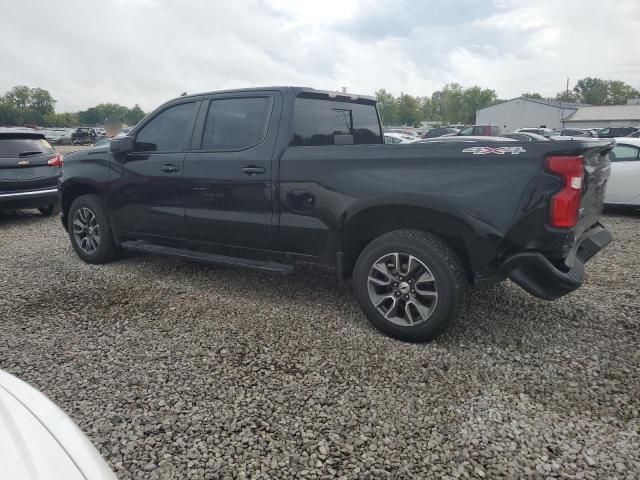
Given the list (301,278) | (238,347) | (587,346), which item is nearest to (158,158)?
(301,278)

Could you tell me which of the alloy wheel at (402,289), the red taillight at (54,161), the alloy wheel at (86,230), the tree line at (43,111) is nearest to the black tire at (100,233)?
the alloy wheel at (86,230)

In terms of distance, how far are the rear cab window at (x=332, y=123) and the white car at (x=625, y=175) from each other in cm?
567

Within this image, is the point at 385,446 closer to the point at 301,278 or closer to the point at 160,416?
the point at 160,416

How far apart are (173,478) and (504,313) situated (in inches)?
117

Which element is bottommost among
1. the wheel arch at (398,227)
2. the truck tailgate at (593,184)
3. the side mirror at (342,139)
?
the wheel arch at (398,227)

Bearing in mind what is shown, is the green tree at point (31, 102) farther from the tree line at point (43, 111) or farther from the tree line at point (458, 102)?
the tree line at point (458, 102)

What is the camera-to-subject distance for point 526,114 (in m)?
73.0

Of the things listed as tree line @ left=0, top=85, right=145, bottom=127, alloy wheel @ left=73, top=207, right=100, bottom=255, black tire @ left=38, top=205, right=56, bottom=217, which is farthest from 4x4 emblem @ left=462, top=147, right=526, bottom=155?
tree line @ left=0, top=85, right=145, bottom=127

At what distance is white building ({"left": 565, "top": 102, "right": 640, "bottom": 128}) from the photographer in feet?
198

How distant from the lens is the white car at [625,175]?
835 centimetres

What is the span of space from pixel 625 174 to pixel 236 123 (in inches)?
289

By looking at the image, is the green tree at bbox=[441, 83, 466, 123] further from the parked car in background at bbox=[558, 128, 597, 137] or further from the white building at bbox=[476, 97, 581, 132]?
the parked car in background at bbox=[558, 128, 597, 137]

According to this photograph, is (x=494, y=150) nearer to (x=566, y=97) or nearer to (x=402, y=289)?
(x=402, y=289)

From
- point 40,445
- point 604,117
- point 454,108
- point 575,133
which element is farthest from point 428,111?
point 40,445
